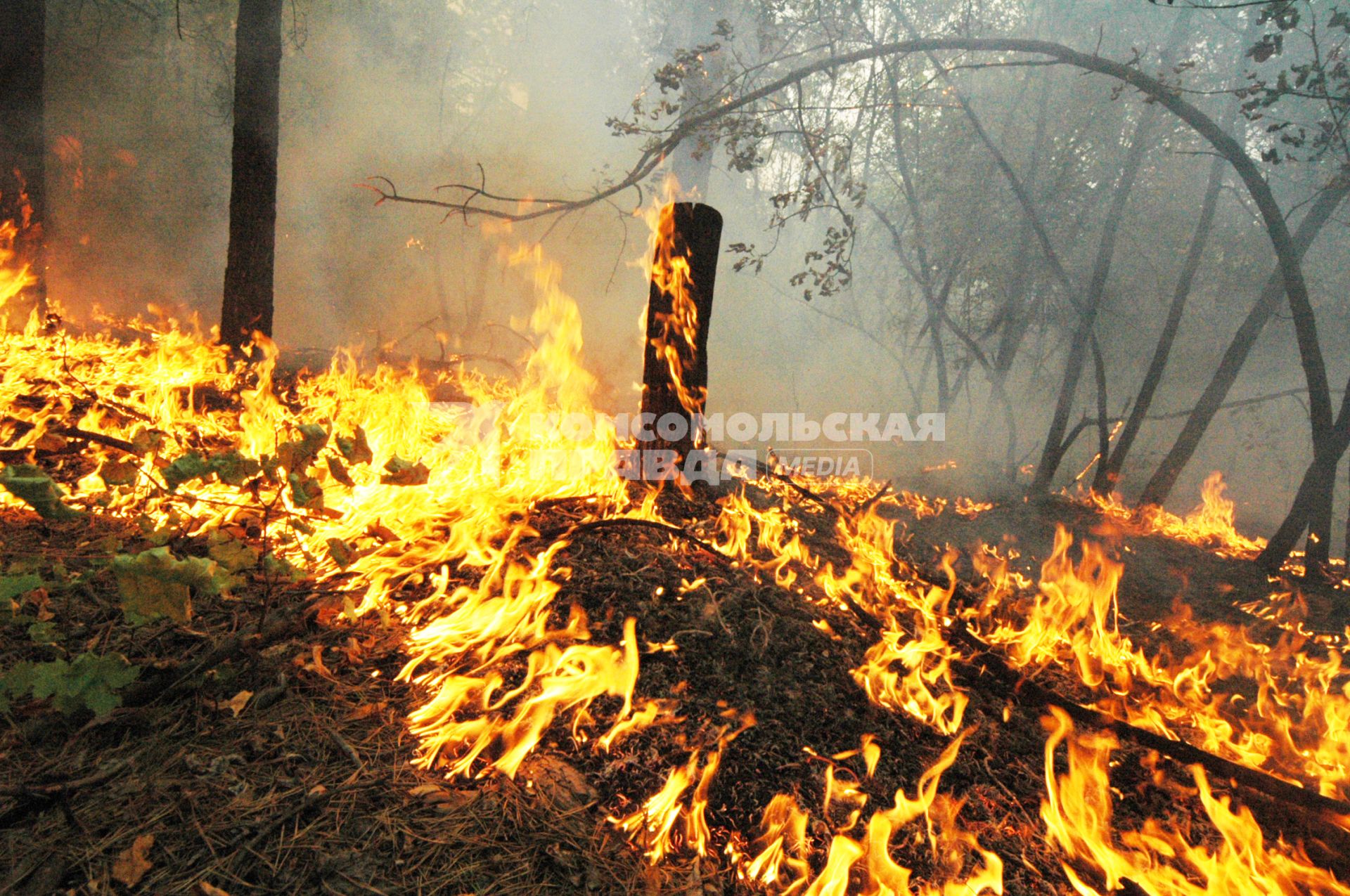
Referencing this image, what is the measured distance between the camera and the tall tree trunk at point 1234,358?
6.00 m

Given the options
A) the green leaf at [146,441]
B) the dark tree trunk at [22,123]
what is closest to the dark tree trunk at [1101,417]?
the green leaf at [146,441]

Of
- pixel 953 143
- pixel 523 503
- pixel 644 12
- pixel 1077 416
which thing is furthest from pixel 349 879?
pixel 644 12

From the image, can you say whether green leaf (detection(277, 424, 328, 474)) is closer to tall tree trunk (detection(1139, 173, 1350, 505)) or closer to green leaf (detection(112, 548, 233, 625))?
green leaf (detection(112, 548, 233, 625))

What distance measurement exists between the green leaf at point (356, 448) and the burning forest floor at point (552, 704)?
0.6 inches

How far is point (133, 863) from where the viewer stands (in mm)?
1514

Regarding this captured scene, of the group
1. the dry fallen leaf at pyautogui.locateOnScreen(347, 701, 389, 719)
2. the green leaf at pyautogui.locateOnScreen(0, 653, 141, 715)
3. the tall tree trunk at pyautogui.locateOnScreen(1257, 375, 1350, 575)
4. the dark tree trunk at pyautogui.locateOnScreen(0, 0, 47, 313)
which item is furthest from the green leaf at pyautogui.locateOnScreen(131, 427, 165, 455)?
the tall tree trunk at pyautogui.locateOnScreen(1257, 375, 1350, 575)

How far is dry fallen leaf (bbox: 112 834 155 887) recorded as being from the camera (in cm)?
148

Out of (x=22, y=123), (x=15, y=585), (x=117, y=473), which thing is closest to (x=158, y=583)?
(x=15, y=585)

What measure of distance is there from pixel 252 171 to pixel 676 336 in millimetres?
4551

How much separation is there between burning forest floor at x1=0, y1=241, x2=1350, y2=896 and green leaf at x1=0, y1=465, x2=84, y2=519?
0.01m

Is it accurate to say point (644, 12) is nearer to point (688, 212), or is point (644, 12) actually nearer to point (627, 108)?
point (627, 108)

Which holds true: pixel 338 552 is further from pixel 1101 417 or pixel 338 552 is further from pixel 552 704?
pixel 1101 417

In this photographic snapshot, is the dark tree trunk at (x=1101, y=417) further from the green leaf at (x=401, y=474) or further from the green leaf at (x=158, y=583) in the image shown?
the green leaf at (x=158, y=583)

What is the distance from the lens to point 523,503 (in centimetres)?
346
